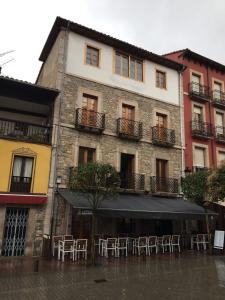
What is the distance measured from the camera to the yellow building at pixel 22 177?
1218cm

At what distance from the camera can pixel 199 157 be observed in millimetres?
18875

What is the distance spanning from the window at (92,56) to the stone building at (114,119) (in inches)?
2.4

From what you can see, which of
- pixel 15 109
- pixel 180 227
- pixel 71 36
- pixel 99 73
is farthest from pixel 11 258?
pixel 71 36

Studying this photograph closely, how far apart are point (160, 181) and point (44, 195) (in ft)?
23.2

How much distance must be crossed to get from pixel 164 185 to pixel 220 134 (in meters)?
6.55

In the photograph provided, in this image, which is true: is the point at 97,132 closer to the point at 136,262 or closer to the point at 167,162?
the point at 167,162

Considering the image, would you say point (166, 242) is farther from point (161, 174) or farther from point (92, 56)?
point (92, 56)

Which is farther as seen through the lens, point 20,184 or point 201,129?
point 201,129

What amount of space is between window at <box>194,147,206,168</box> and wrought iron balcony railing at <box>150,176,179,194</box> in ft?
8.80

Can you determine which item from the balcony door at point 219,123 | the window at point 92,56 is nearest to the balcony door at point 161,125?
the balcony door at point 219,123

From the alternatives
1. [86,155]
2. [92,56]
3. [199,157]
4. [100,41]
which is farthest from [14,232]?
[199,157]

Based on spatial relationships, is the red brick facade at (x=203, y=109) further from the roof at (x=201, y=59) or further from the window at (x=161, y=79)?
the window at (x=161, y=79)

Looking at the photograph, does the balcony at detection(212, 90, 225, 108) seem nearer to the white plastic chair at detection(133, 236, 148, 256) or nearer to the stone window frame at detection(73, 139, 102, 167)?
the stone window frame at detection(73, 139, 102, 167)

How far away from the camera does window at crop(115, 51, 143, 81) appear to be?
17.3 m
